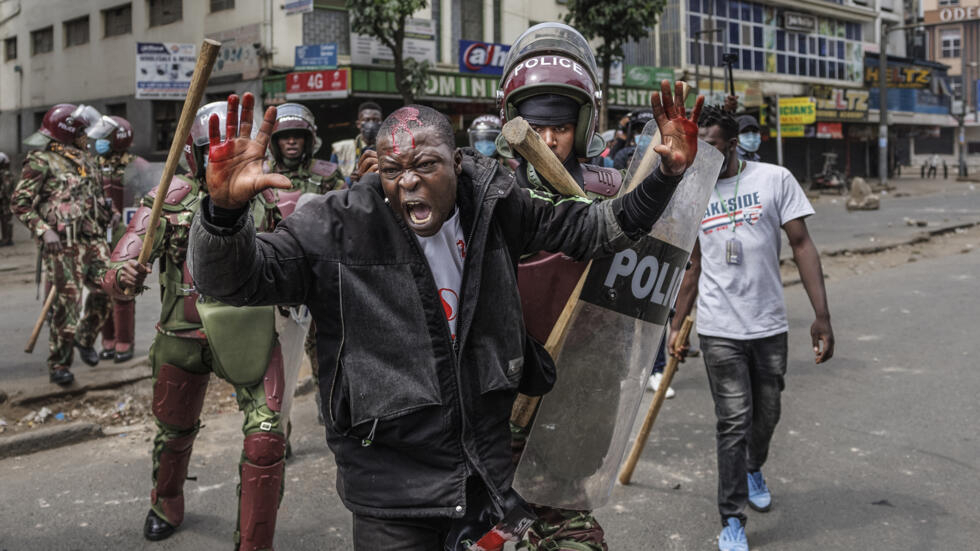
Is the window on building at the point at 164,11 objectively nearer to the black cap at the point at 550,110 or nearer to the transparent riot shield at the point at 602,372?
the black cap at the point at 550,110

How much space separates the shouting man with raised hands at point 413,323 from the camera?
7.56 ft

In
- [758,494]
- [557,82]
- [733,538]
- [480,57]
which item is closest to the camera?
[557,82]

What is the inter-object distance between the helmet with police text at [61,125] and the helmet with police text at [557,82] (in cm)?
542

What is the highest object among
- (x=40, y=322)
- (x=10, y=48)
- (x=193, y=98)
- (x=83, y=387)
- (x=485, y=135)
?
(x=10, y=48)

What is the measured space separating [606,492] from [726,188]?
1.85 meters

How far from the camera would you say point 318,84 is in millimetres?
21078

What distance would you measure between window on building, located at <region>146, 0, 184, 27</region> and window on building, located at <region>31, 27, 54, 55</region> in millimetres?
6105

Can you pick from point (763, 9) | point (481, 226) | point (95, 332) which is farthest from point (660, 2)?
point (763, 9)

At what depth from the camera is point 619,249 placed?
2.62m

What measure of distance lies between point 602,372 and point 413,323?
2.99 ft

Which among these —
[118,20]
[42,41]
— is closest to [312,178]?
[118,20]

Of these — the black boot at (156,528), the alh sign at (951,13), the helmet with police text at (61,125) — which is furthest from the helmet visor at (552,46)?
the alh sign at (951,13)

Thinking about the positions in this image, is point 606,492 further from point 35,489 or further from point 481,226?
point 35,489

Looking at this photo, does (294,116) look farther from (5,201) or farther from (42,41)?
(42,41)
